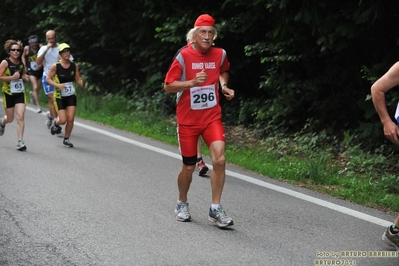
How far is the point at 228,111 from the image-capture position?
15.4m

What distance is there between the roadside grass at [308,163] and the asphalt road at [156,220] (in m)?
0.31

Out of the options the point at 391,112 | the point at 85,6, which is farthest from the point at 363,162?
the point at 85,6

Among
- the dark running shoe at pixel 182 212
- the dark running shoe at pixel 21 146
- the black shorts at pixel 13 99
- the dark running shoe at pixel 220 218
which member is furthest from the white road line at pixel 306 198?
the black shorts at pixel 13 99

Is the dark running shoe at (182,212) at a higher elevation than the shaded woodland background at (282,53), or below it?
below

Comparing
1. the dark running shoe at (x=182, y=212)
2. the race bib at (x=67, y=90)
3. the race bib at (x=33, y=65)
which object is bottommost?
the race bib at (x=33, y=65)

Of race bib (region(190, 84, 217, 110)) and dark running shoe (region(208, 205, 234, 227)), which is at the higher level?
race bib (region(190, 84, 217, 110))

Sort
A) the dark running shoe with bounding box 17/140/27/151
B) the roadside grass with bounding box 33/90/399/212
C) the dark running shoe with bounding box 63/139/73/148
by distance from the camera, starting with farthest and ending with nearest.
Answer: the dark running shoe with bounding box 63/139/73/148 → the dark running shoe with bounding box 17/140/27/151 → the roadside grass with bounding box 33/90/399/212

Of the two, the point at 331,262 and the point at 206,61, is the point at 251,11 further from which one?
the point at 331,262

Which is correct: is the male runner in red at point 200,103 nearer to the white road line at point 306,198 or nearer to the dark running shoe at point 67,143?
the white road line at point 306,198

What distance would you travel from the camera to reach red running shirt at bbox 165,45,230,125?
23.9 ft

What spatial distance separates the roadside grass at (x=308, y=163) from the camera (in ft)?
28.7

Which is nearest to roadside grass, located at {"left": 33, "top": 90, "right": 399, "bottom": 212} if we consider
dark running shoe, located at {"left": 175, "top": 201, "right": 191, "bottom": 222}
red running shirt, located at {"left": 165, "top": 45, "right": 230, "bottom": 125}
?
dark running shoe, located at {"left": 175, "top": 201, "right": 191, "bottom": 222}

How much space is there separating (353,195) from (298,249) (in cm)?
237

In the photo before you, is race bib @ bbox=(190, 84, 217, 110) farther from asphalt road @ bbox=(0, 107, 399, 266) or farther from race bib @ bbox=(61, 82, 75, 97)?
race bib @ bbox=(61, 82, 75, 97)
